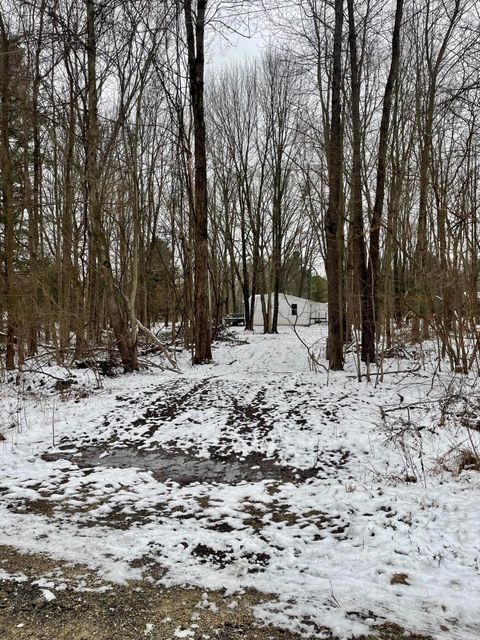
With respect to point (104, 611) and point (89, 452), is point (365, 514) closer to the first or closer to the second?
point (104, 611)

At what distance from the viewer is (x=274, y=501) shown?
3791 mm

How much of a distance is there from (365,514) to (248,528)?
0.98m

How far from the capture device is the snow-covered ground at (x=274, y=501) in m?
2.51

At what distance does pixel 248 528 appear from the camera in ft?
10.7

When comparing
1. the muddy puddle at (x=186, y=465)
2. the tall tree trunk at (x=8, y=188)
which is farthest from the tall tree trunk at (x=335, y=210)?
the tall tree trunk at (x=8, y=188)

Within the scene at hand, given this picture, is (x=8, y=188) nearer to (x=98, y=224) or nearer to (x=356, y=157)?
(x=98, y=224)

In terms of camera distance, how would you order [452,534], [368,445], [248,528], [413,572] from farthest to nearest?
[368,445]
[248,528]
[452,534]
[413,572]

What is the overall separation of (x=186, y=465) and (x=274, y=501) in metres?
1.34

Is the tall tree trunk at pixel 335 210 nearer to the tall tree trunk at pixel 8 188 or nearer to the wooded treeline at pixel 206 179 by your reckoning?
the wooded treeline at pixel 206 179

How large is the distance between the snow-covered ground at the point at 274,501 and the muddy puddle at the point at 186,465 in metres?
0.03

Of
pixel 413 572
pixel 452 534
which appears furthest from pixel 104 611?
pixel 452 534

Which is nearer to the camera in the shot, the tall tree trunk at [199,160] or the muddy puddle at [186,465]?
the muddy puddle at [186,465]

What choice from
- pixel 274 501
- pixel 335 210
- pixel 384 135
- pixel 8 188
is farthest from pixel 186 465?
pixel 384 135

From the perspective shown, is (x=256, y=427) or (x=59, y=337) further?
(x=59, y=337)
